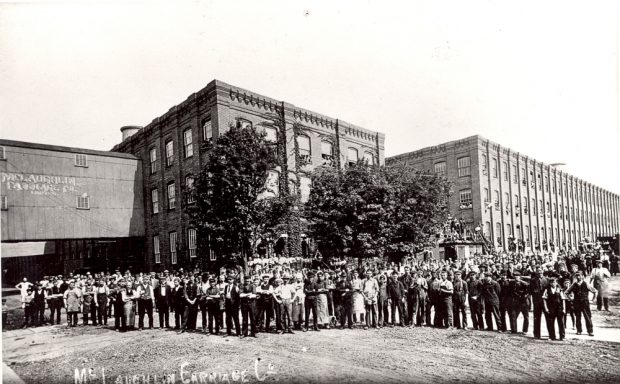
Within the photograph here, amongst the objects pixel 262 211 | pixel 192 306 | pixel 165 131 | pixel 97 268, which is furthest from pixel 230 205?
pixel 97 268

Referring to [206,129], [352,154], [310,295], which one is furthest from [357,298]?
[352,154]

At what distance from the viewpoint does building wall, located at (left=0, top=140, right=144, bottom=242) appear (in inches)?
858

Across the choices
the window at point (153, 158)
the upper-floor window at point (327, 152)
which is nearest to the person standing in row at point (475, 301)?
the upper-floor window at point (327, 152)

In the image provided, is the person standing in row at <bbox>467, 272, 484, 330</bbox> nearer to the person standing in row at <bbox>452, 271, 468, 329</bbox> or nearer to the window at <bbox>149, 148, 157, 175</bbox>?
the person standing in row at <bbox>452, 271, 468, 329</bbox>

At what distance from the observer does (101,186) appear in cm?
2661

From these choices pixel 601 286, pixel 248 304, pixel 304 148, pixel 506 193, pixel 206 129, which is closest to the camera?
pixel 248 304

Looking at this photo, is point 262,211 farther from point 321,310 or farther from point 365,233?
point 321,310

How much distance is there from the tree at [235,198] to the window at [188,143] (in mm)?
6782

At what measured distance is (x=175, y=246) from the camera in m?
27.2

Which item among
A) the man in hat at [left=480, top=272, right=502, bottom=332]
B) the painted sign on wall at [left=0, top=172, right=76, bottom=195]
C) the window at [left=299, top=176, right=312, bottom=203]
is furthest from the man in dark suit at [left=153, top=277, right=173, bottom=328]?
the window at [left=299, top=176, right=312, bottom=203]

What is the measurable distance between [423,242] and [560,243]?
A: 115 ft

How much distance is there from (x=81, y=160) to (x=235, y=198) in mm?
11767

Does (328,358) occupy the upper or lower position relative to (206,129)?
lower

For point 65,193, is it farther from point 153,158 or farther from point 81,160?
point 153,158
